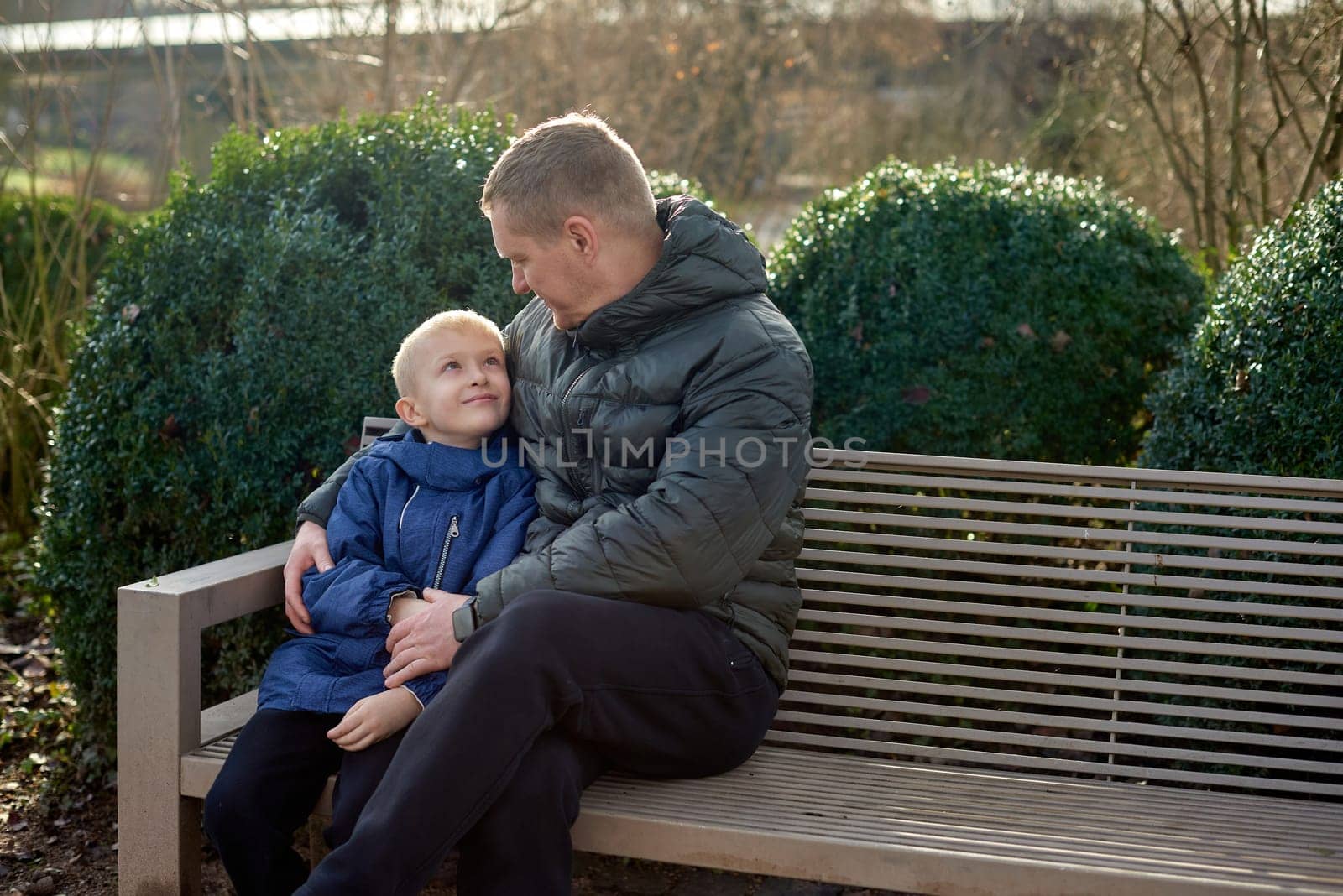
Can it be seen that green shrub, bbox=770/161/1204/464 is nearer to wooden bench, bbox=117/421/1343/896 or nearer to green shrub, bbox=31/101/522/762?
wooden bench, bbox=117/421/1343/896

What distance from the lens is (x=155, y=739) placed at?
2.72 metres

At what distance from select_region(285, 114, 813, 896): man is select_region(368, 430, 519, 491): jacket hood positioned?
0.39 ft

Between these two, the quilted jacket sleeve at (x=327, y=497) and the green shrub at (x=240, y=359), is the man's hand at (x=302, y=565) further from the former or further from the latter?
the green shrub at (x=240, y=359)

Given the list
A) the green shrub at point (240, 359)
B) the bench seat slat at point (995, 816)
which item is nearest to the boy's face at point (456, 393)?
the green shrub at point (240, 359)

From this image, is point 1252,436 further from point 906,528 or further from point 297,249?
point 297,249

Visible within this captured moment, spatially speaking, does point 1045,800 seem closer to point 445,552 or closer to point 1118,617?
point 1118,617

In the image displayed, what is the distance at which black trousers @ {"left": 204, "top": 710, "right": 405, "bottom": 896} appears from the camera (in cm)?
249

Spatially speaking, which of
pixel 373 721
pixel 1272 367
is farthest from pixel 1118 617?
pixel 373 721

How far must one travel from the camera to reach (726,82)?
9148mm

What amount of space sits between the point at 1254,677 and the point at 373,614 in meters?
1.93

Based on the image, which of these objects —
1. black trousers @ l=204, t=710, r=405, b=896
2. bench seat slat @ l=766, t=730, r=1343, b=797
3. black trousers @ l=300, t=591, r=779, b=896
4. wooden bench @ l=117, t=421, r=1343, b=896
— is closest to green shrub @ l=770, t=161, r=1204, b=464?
wooden bench @ l=117, t=421, r=1343, b=896

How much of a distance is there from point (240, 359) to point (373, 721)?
4.72ft

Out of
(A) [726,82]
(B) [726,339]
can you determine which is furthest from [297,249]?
(A) [726,82]

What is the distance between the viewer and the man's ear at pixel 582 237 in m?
2.69
